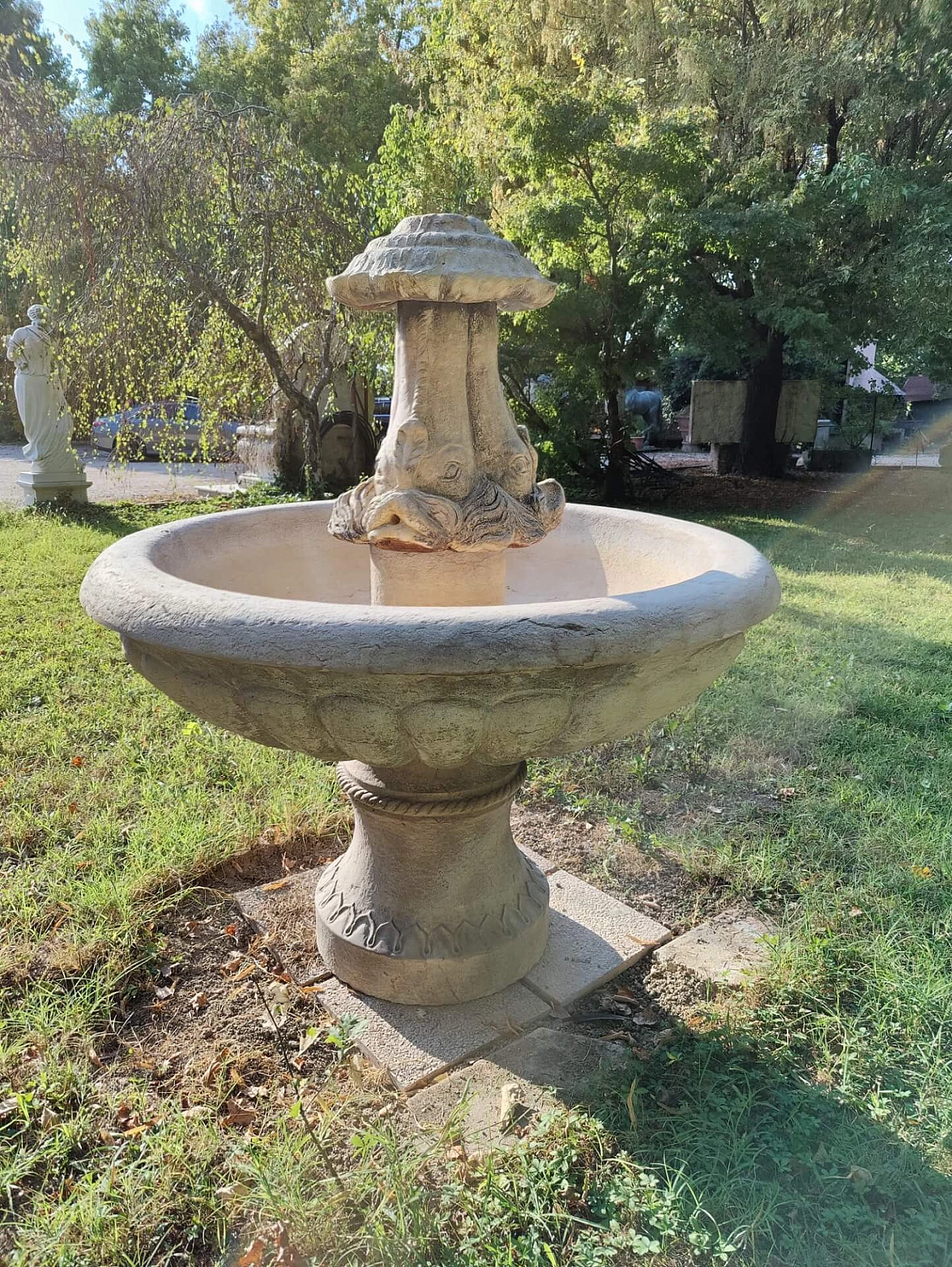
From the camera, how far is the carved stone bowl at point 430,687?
154 cm

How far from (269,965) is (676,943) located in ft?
4.04

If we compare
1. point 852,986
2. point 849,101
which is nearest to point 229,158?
point 849,101

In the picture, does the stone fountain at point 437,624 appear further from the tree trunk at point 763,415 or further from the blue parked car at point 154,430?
the tree trunk at point 763,415

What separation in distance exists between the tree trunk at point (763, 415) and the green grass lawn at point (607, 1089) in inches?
350

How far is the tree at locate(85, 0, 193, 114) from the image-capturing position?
61.7ft

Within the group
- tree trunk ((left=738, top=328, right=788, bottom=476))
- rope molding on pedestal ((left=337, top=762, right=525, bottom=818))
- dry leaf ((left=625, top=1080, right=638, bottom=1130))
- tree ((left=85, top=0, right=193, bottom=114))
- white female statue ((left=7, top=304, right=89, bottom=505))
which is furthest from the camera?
tree ((left=85, top=0, right=193, bottom=114))

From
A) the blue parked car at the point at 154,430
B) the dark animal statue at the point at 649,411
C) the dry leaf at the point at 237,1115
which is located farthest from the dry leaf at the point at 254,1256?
the dark animal statue at the point at 649,411

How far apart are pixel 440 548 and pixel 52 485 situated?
926cm

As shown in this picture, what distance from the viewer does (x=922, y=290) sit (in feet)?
26.9

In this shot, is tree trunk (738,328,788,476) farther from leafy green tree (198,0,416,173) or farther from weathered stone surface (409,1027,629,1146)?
weathered stone surface (409,1027,629,1146)

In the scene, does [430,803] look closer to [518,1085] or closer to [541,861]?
[518,1085]

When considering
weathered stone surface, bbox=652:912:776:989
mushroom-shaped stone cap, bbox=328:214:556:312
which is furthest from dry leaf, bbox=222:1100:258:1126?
mushroom-shaped stone cap, bbox=328:214:556:312

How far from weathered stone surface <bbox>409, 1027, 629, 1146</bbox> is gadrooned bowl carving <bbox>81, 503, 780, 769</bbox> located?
2.83 feet

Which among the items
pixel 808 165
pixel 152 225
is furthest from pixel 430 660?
pixel 808 165
